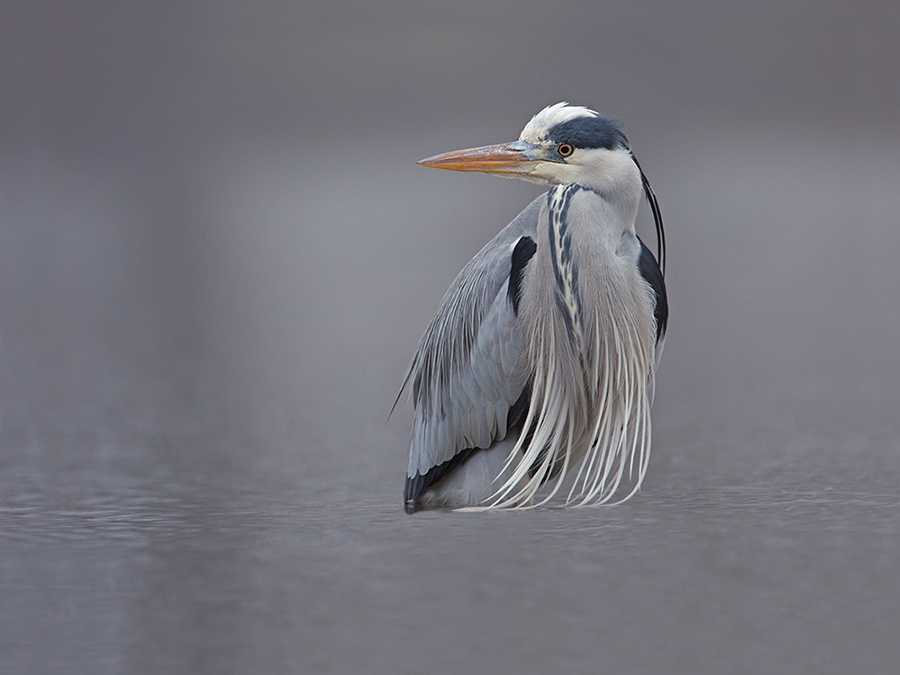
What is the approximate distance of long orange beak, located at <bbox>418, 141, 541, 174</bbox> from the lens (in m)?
1.57

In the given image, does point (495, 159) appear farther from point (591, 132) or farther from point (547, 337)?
point (547, 337)

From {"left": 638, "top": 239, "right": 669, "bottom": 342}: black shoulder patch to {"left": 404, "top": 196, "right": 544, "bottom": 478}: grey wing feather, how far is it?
16 centimetres

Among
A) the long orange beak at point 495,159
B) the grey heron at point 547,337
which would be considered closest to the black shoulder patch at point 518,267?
the grey heron at point 547,337

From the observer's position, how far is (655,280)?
1622 mm

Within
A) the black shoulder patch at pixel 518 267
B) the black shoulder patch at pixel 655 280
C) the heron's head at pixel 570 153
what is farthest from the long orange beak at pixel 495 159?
the black shoulder patch at pixel 655 280

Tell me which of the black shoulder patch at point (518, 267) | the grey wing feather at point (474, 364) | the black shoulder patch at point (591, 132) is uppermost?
the black shoulder patch at point (591, 132)

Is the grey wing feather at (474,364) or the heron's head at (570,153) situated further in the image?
the grey wing feather at (474,364)

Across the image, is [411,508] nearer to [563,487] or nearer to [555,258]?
[563,487]

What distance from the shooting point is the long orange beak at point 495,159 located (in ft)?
5.15

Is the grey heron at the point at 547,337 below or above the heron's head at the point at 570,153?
below

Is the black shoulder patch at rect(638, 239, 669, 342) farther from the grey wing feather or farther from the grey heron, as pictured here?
the grey wing feather

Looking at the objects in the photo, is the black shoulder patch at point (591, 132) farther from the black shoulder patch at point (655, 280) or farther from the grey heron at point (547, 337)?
the black shoulder patch at point (655, 280)

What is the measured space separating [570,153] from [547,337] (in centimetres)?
25

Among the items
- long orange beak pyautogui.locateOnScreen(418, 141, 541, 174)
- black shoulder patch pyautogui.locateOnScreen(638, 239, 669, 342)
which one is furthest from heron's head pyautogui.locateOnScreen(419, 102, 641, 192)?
black shoulder patch pyautogui.locateOnScreen(638, 239, 669, 342)
